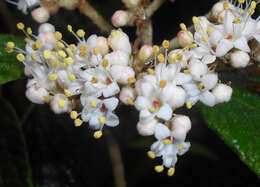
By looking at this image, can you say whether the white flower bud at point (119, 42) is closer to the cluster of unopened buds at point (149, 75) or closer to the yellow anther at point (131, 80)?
the cluster of unopened buds at point (149, 75)

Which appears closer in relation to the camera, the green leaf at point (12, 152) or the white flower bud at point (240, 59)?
the white flower bud at point (240, 59)

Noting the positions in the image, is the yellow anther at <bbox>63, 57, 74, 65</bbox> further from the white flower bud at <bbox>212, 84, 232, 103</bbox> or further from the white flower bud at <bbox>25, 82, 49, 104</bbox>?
the white flower bud at <bbox>212, 84, 232, 103</bbox>

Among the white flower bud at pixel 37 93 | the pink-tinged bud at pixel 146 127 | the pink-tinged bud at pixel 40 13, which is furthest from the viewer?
the pink-tinged bud at pixel 40 13

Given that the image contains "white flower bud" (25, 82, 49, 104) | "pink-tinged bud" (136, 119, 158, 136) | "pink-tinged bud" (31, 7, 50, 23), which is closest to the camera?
"pink-tinged bud" (136, 119, 158, 136)

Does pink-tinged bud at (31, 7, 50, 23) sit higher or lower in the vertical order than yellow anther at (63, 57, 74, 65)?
higher

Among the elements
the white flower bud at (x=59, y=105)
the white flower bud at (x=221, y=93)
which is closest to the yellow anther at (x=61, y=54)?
the white flower bud at (x=59, y=105)

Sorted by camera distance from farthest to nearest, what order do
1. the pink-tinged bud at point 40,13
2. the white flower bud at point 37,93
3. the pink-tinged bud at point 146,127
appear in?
the pink-tinged bud at point 40,13
the white flower bud at point 37,93
the pink-tinged bud at point 146,127

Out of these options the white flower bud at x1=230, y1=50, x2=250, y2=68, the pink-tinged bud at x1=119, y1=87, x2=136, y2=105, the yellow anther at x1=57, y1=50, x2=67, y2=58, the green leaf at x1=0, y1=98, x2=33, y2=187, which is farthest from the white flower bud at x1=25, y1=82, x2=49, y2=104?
the white flower bud at x1=230, y1=50, x2=250, y2=68
